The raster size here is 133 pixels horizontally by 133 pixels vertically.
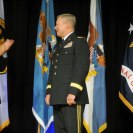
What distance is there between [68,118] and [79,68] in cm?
38

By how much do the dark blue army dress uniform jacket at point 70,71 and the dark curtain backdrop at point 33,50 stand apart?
132cm

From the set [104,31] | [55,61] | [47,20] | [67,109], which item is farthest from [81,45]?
[104,31]

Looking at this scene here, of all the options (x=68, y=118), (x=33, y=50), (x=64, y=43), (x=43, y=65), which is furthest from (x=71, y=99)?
(x=33, y=50)

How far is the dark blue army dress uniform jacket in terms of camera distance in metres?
2.54

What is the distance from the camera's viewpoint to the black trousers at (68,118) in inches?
101

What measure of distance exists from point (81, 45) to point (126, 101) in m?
1.31

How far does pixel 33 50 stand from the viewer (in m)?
4.01

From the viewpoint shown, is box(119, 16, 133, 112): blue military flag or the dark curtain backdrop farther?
the dark curtain backdrop

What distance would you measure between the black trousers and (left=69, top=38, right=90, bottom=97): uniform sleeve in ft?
0.47

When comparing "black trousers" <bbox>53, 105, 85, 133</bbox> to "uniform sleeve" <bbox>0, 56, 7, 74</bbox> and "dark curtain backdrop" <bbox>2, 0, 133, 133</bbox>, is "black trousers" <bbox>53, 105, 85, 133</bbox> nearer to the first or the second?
"uniform sleeve" <bbox>0, 56, 7, 74</bbox>

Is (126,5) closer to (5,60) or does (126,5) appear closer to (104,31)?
(104,31)

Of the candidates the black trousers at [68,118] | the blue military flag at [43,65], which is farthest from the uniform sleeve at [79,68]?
the blue military flag at [43,65]

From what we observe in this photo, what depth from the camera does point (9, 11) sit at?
13.0 ft

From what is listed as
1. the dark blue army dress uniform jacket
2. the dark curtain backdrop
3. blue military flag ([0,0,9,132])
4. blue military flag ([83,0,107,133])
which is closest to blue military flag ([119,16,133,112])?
blue military flag ([83,0,107,133])
